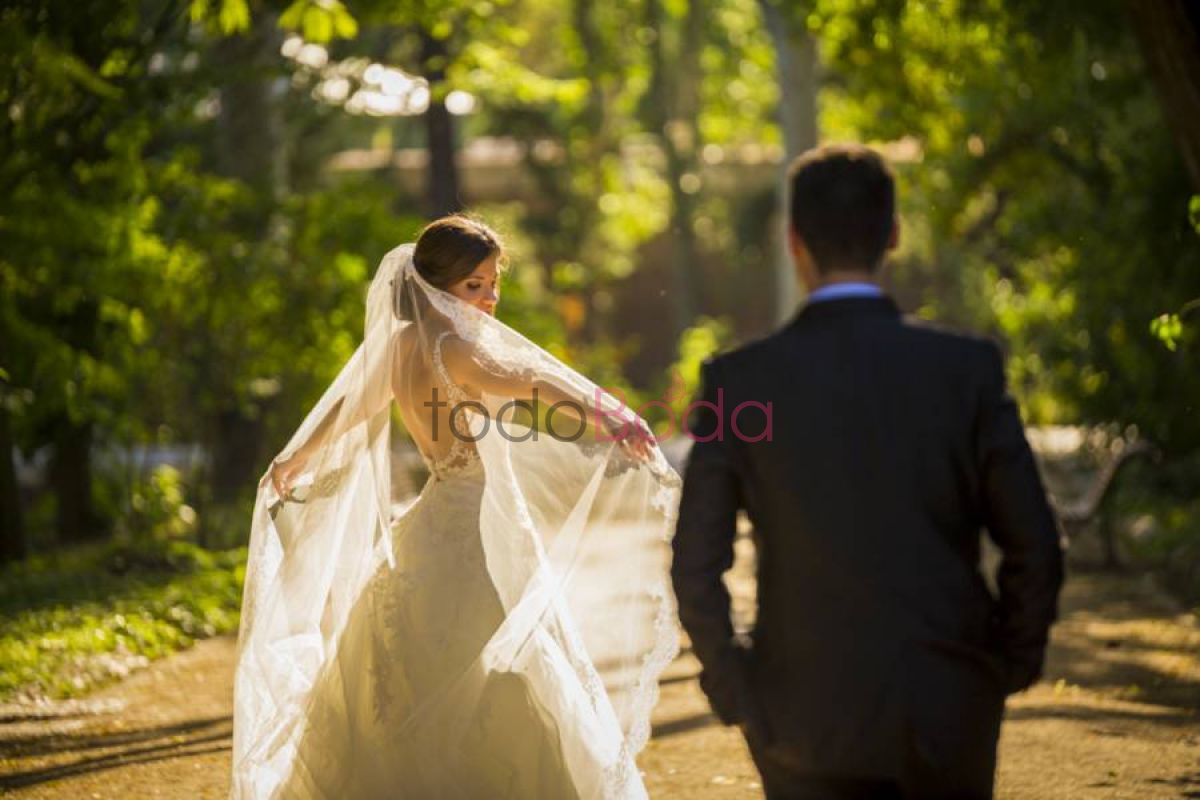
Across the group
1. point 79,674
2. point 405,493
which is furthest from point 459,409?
point 405,493

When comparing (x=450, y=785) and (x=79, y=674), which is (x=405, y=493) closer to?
(x=79, y=674)

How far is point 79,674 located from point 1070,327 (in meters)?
10.9

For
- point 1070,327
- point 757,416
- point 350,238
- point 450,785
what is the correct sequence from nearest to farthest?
point 757,416 < point 450,785 < point 350,238 < point 1070,327

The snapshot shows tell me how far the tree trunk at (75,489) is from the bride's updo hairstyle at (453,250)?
36.8ft

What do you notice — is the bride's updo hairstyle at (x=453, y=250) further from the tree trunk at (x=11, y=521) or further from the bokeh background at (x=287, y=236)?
the tree trunk at (x=11, y=521)

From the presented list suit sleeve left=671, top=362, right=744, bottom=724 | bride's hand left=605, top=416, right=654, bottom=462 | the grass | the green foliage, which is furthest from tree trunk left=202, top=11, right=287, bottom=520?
suit sleeve left=671, top=362, right=744, bottom=724

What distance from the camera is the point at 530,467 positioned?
20.7 ft

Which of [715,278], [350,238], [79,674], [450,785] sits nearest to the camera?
[450,785]

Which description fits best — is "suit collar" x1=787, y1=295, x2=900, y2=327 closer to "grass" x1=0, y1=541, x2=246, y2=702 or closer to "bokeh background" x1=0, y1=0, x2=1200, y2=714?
"bokeh background" x1=0, y1=0, x2=1200, y2=714

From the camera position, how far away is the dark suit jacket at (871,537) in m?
3.37

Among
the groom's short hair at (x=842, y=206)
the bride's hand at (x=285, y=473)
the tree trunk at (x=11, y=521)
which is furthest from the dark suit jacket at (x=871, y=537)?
the tree trunk at (x=11, y=521)

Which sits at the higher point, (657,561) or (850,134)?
(850,134)

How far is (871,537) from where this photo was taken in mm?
3373

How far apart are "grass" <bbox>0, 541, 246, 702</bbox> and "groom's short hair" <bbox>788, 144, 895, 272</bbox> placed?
22.5 feet
